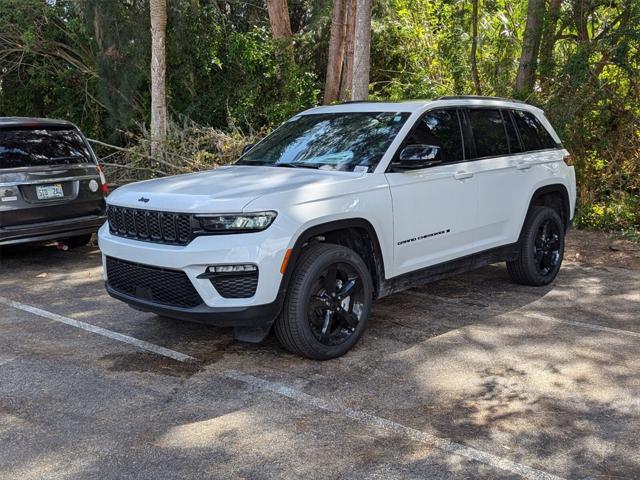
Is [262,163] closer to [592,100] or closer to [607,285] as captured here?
[607,285]

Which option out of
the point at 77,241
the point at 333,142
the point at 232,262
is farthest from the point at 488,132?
the point at 77,241

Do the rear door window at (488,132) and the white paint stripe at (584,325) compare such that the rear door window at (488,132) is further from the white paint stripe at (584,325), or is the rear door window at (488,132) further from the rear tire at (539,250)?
the white paint stripe at (584,325)

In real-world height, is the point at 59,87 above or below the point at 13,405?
above

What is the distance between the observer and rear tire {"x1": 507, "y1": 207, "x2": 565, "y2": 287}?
7137mm

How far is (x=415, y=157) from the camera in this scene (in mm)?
5633

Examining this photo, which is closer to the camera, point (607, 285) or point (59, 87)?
point (607, 285)

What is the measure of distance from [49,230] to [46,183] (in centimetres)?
54

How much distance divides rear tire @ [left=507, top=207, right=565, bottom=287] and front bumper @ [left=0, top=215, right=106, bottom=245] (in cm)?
493

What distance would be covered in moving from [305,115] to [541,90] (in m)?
5.90

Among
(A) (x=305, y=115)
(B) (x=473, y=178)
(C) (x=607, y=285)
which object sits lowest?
(C) (x=607, y=285)

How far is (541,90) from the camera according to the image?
1132 cm

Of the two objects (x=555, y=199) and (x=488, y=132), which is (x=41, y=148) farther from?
(x=555, y=199)

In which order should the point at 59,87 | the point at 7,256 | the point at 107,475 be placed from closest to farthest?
the point at 107,475 < the point at 7,256 < the point at 59,87

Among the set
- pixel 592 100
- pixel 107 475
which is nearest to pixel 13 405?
pixel 107 475
